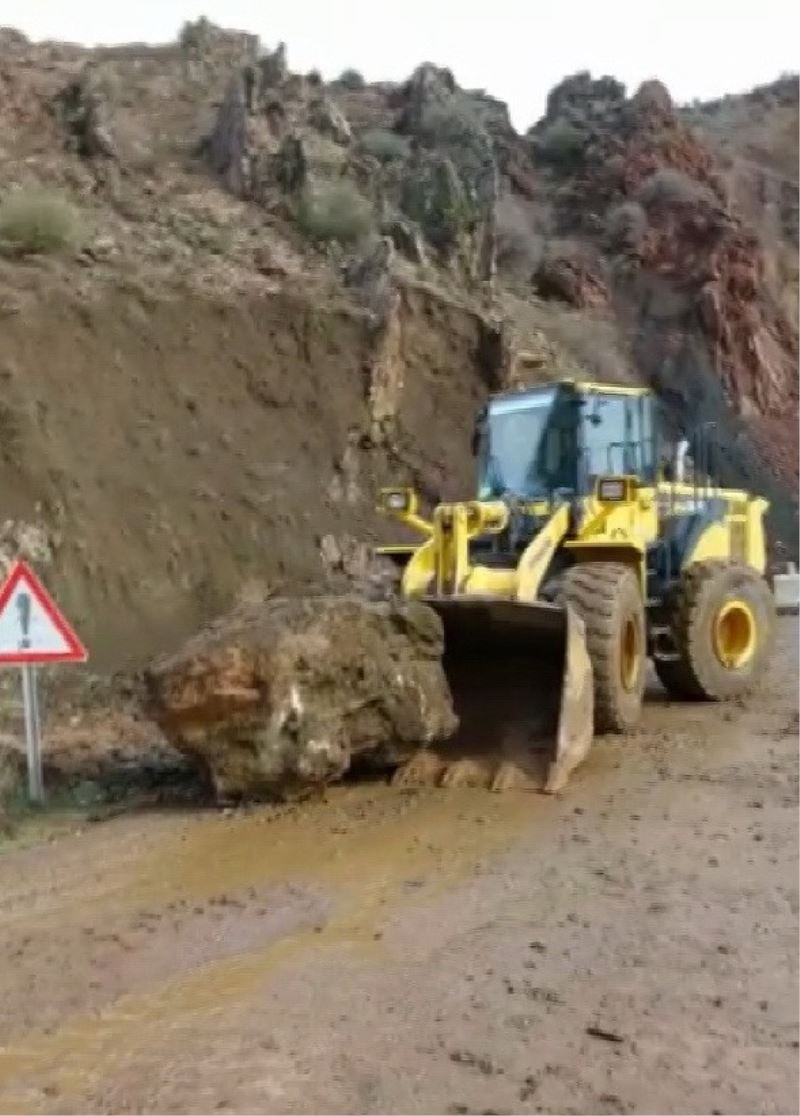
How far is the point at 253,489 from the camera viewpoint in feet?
49.8

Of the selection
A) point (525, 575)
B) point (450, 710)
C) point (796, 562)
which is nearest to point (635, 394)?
point (525, 575)

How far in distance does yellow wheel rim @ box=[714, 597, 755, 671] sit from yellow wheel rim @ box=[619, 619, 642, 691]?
5.90 ft

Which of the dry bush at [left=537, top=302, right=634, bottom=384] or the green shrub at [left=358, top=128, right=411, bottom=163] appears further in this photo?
the dry bush at [left=537, top=302, right=634, bottom=384]

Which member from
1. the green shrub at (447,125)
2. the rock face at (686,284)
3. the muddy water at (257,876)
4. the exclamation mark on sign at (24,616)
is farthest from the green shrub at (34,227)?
the rock face at (686,284)

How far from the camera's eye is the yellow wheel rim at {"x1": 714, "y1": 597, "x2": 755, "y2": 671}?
11.0m

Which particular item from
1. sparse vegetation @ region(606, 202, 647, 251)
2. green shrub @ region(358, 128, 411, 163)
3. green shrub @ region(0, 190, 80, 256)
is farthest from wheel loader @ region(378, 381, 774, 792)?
sparse vegetation @ region(606, 202, 647, 251)

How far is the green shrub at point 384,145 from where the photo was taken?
2377 centimetres

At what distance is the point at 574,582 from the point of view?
29.7 feet

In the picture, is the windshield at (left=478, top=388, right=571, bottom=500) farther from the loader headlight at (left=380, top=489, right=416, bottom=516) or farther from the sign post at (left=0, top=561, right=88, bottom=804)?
the sign post at (left=0, top=561, right=88, bottom=804)

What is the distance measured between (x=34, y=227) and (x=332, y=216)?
4.76m

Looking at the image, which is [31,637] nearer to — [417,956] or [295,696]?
[295,696]

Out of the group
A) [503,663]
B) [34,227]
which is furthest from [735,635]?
[34,227]

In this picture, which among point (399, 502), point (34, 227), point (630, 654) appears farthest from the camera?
point (34, 227)

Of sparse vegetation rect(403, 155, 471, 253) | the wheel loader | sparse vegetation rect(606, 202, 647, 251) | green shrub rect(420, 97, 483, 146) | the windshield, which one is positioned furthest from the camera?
sparse vegetation rect(606, 202, 647, 251)
